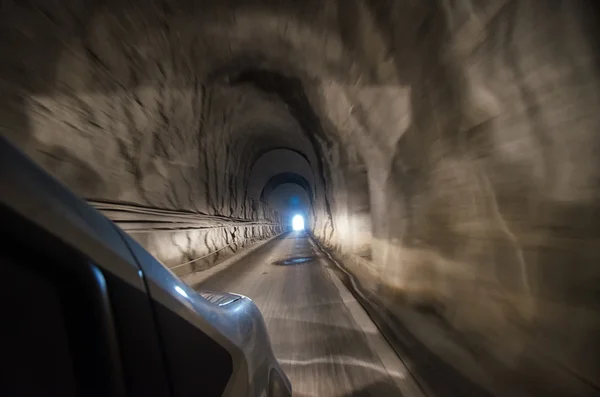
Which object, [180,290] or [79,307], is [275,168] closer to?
[180,290]

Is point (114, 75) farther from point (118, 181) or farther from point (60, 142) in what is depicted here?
point (118, 181)

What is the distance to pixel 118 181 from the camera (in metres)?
5.21

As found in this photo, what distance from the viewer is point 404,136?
391cm

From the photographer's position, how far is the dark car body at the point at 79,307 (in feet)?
2.28

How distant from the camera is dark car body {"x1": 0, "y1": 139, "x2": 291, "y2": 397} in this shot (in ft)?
2.28

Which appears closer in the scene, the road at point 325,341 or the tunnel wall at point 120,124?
the road at point 325,341

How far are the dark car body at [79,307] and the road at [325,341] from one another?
5.65ft

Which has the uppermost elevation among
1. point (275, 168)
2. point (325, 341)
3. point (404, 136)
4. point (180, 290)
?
point (275, 168)

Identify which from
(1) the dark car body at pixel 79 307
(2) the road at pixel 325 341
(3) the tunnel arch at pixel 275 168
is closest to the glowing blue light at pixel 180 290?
(1) the dark car body at pixel 79 307

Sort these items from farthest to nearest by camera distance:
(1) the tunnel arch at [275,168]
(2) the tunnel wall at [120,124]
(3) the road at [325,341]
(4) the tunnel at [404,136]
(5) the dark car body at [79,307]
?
(1) the tunnel arch at [275,168]
(2) the tunnel wall at [120,124]
(3) the road at [325,341]
(4) the tunnel at [404,136]
(5) the dark car body at [79,307]

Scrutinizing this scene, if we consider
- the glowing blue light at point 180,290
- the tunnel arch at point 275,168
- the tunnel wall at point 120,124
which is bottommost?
the glowing blue light at point 180,290

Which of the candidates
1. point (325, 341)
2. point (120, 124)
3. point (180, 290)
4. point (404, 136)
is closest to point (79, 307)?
point (180, 290)

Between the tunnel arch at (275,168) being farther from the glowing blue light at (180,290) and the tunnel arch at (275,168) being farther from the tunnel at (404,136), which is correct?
the glowing blue light at (180,290)

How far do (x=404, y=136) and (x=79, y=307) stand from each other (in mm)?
3886
